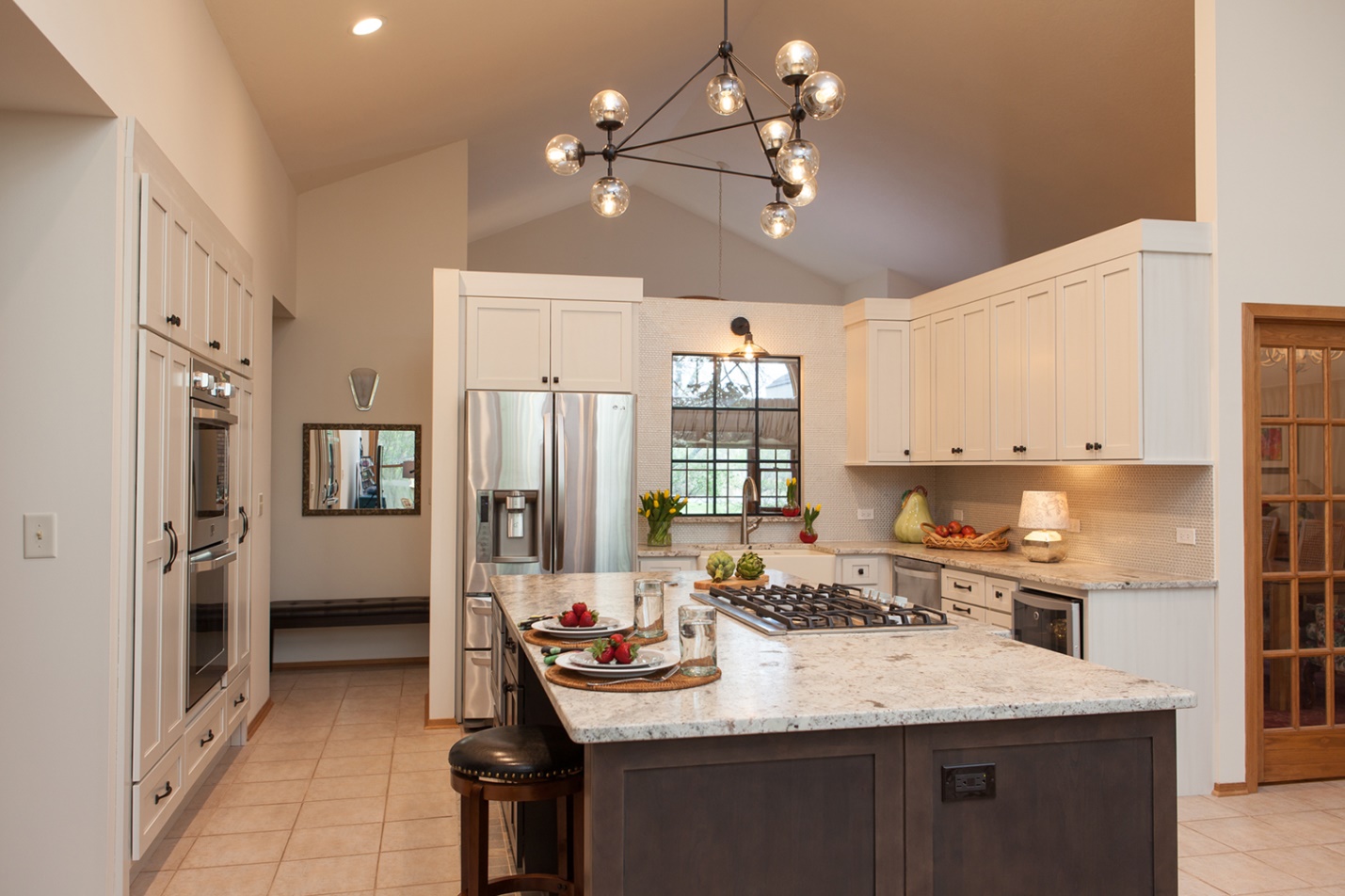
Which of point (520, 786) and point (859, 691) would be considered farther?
point (520, 786)

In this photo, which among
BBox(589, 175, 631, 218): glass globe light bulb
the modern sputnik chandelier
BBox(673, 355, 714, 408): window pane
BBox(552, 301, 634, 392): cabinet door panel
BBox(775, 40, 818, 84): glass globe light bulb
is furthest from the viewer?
BBox(673, 355, 714, 408): window pane

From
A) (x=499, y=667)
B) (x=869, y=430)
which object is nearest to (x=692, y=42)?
(x=869, y=430)

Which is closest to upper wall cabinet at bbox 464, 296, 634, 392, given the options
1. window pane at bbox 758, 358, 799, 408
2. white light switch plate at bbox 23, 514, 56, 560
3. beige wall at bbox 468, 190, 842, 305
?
window pane at bbox 758, 358, 799, 408

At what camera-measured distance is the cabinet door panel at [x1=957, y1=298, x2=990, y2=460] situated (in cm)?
497

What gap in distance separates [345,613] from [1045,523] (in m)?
4.25

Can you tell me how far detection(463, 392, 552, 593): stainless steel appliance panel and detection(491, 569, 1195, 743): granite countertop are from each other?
2490mm

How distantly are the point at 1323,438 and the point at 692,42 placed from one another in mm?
3962

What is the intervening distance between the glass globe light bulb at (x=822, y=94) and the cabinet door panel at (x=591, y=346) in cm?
269

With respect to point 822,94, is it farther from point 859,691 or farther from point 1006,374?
point 1006,374

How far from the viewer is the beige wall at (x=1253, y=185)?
3.86 meters

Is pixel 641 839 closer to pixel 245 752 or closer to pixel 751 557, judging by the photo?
pixel 751 557

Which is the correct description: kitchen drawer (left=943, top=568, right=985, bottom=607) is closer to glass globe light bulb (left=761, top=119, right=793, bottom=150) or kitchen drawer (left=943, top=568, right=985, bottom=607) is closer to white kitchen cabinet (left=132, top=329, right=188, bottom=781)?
glass globe light bulb (left=761, top=119, right=793, bottom=150)

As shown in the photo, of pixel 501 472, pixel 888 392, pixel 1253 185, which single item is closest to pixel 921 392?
pixel 888 392

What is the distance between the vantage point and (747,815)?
1.64 metres
